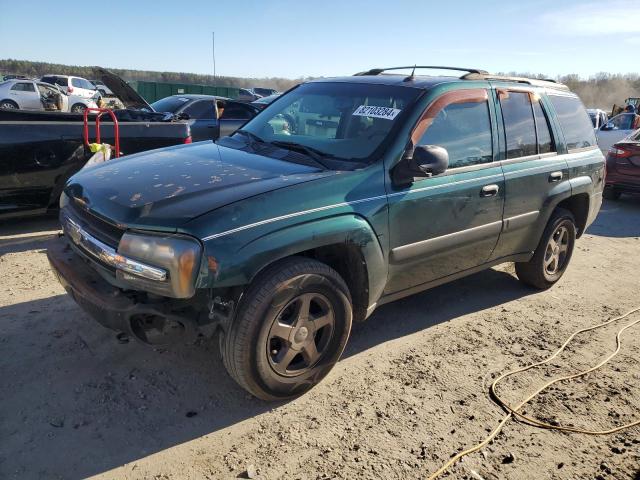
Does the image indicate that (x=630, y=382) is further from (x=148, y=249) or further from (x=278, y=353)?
(x=148, y=249)

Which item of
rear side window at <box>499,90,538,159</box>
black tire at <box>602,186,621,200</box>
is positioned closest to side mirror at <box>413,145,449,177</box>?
rear side window at <box>499,90,538,159</box>

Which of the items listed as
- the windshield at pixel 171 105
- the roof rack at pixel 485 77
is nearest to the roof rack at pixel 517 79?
the roof rack at pixel 485 77

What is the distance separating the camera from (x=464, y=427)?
2895 millimetres

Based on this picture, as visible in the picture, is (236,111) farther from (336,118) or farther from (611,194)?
(611,194)

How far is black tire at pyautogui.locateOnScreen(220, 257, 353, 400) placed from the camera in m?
2.69

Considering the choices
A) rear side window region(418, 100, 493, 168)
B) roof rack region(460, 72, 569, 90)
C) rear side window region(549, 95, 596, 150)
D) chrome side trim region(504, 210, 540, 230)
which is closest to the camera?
rear side window region(418, 100, 493, 168)

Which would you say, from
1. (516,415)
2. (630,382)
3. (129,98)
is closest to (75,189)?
(516,415)

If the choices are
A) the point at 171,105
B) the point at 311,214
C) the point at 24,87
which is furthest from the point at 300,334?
the point at 24,87

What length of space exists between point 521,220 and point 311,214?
7.17 feet

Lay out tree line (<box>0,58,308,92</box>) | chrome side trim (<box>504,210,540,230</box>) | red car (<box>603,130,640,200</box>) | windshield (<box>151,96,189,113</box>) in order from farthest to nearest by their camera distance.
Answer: tree line (<box>0,58,308,92</box>), windshield (<box>151,96,189,113</box>), red car (<box>603,130,640,200</box>), chrome side trim (<box>504,210,540,230</box>)

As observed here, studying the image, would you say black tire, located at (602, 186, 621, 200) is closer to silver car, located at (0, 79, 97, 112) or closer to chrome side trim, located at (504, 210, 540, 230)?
chrome side trim, located at (504, 210, 540, 230)

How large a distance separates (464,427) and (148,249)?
197 centimetres

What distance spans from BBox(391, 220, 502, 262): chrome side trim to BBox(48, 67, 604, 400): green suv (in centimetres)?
1

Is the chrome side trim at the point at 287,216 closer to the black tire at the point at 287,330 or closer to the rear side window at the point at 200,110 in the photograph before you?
the black tire at the point at 287,330
